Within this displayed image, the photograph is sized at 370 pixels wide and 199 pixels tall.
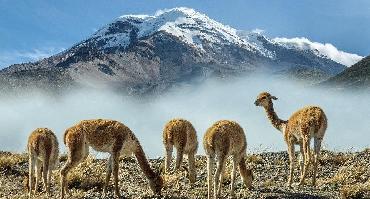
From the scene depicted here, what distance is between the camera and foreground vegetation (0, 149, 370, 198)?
1427 centimetres

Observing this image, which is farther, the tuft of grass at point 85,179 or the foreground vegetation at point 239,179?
Answer: the tuft of grass at point 85,179

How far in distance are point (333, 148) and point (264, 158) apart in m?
3.22

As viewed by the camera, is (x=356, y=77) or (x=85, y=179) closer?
(x=85, y=179)

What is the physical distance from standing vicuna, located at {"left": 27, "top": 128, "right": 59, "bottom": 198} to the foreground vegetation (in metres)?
0.51

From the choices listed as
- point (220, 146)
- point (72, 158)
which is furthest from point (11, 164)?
point (220, 146)

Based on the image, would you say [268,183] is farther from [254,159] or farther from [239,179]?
[254,159]

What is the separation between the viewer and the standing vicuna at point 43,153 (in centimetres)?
1495

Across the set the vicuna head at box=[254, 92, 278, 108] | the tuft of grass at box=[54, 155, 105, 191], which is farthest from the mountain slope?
the tuft of grass at box=[54, 155, 105, 191]

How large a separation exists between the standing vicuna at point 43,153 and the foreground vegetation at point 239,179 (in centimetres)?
51

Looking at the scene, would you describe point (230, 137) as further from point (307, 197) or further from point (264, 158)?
point (264, 158)

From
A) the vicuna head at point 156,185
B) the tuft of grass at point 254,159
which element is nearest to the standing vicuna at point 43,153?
the vicuna head at point 156,185

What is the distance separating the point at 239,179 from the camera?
17.2 metres

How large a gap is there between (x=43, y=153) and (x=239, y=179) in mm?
5672

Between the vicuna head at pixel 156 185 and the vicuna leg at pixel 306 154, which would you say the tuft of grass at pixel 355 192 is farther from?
the vicuna head at pixel 156 185
